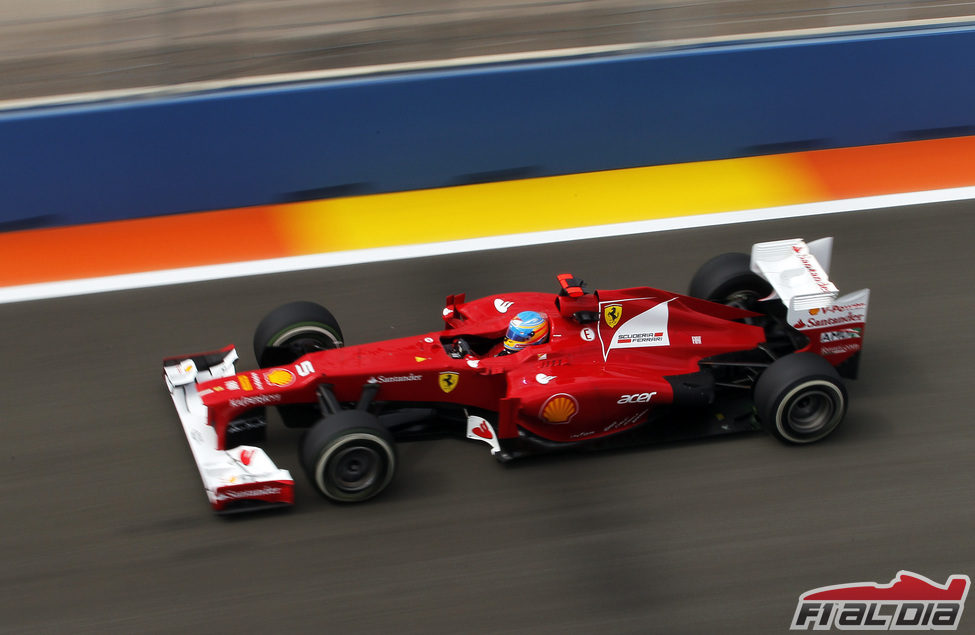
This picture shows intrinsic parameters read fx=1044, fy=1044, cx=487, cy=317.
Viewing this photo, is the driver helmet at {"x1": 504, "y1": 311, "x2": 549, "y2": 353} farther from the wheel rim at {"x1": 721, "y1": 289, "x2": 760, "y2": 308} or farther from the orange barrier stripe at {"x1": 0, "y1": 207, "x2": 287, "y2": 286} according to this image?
the orange barrier stripe at {"x1": 0, "y1": 207, "x2": 287, "y2": 286}

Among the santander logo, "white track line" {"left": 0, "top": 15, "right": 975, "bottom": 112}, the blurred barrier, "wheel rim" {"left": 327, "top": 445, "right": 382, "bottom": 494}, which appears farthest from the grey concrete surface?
"wheel rim" {"left": 327, "top": 445, "right": 382, "bottom": 494}

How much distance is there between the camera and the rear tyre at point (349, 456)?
5.91 m

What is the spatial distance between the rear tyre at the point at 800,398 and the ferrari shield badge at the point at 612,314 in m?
0.97

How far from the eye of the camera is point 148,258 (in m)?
8.89

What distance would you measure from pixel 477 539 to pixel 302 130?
15.1ft

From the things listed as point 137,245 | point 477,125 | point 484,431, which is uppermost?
point 477,125

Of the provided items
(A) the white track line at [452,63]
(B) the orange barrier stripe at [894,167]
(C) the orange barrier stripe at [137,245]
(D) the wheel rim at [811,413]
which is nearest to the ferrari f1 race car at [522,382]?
(D) the wheel rim at [811,413]

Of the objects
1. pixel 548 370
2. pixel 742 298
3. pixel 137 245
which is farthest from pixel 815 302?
pixel 137 245

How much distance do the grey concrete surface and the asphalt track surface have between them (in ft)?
7.98

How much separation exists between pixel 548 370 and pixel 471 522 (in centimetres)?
105

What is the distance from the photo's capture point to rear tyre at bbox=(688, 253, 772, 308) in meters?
7.47

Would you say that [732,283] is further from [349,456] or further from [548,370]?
[349,456]

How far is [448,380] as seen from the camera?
21.4 feet

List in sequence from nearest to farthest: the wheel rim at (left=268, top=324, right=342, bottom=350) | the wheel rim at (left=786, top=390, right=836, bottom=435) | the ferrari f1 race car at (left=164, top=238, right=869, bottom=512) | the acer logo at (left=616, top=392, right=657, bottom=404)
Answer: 1. the ferrari f1 race car at (left=164, top=238, right=869, bottom=512)
2. the acer logo at (left=616, top=392, right=657, bottom=404)
3. the wheel rim at (left=786, top=390, right=836, bottom=435)
4. the wheel rim at (left=268, top=324, right=342, bottom=350)
